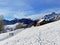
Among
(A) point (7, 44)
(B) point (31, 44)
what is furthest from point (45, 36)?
(A) point (7, 44)

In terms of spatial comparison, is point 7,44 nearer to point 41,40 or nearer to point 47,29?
point 41,40

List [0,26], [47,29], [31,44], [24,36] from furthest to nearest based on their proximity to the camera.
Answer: [0,26] < [47,29] < [24,36] < [31,44]

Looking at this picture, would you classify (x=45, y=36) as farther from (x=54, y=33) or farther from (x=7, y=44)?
(x=7, y=44)

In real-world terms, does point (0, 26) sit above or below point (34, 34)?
below

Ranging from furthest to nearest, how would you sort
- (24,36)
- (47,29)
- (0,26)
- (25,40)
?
(0,26) < (47,29) < (24,36) < (25,40)

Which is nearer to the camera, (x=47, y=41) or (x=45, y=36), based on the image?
(x=47, y=41)

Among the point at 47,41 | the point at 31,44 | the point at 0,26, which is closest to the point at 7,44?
the point at 31,44

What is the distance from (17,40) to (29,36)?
3.07 ft

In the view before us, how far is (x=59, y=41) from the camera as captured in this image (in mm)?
11703

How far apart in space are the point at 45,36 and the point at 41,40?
3.27 feet

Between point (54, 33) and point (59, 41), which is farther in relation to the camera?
point (54, 33)

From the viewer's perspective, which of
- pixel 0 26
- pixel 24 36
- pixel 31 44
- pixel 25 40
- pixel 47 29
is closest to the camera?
pixel 31 44

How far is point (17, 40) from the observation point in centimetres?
1276

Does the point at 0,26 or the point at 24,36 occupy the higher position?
the point at 24,36
